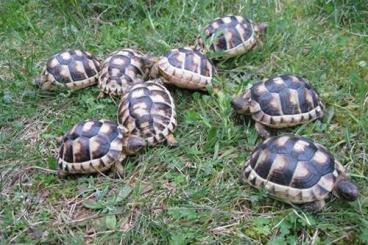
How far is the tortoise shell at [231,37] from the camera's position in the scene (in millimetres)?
4184

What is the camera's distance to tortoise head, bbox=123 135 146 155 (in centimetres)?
338

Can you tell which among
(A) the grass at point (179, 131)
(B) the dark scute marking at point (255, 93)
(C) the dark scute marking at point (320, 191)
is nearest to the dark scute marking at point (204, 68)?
(A) the grass at point (179, 131)

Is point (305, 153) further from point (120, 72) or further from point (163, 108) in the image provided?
point (120, 72)

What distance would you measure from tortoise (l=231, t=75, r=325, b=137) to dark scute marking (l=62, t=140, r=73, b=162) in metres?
1.19

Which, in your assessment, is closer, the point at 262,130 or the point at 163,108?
the point at 262,130

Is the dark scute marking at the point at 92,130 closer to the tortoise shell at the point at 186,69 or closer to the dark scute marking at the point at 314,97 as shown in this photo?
the tortoise shell at the point at 186,69

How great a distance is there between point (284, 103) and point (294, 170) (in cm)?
64

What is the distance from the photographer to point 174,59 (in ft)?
12.9

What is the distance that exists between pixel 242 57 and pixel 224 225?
178 cm

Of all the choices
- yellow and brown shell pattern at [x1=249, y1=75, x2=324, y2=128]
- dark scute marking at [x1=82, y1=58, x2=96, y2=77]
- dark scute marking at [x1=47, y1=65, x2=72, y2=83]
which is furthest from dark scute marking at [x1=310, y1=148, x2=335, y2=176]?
dark scute marking at [x1=47, y1=65, x2=72, y2=83]

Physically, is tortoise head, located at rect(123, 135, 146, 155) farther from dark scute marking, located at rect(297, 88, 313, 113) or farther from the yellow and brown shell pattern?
dark scute marking, located at rect(297, 88, 313, 113)

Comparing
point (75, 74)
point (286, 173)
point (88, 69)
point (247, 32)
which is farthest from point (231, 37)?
point (286, 173)

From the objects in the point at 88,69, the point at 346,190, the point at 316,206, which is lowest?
the point at 316,206

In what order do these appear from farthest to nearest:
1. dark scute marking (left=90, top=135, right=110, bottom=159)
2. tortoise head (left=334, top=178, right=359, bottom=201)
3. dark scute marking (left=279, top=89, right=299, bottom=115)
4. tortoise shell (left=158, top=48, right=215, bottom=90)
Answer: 1. tortoise shell (left=158, top=48, right=215, bottom=90)
2. dark scute marking (left=279, top=89, right=299, bottom=115)
3. dark scute marking (left=90, top=135, right=110, bottom=159)
4. tortoise head (left=334, top=178, right=359, bottom=201)
